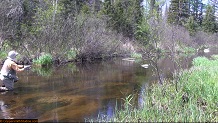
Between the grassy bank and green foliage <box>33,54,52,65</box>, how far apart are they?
41.8ft

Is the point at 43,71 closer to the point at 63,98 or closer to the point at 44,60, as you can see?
the point at 44,60

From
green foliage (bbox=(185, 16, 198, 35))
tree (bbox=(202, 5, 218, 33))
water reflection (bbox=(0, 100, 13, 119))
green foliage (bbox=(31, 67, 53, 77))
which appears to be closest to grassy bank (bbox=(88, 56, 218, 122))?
water reflection (bbox=(0, 100, 13, 119))

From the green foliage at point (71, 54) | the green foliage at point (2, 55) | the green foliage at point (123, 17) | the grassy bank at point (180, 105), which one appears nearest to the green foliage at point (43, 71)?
the green foliage at point (2, 55)

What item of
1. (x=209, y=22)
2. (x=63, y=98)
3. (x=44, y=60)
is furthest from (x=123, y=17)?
(x=63, y=98)

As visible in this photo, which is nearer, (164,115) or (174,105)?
(164,115)

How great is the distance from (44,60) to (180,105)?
1476 cm

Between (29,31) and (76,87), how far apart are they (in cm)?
1250

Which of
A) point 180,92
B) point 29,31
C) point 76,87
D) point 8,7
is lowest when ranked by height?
point 76,87

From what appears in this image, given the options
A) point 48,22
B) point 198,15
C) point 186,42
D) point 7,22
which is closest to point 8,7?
point 7,22

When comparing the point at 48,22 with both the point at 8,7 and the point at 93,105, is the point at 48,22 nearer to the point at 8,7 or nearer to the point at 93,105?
the point at 8,7

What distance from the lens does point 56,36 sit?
73.3ft

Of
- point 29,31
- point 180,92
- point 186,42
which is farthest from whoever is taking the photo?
point 186,42

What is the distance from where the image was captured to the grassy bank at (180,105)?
6051mm

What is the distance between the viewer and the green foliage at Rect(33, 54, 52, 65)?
2027 cm
